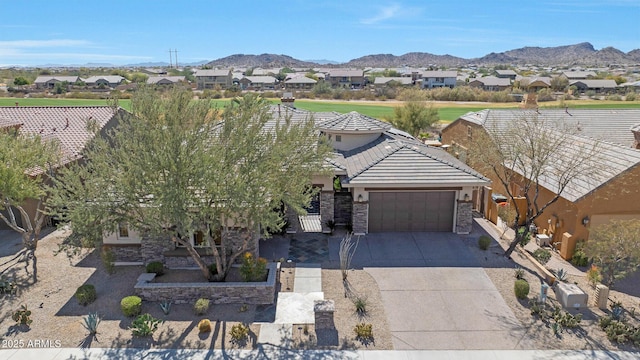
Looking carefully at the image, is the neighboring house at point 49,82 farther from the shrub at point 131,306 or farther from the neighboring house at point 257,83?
the shrub at point 131,306

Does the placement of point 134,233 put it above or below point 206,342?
above

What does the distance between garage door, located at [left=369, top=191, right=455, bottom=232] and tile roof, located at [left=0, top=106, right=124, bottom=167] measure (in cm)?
1682

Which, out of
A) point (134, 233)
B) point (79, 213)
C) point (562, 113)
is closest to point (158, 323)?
point (79, 213)

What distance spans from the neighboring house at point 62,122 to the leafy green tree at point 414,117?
28081mm

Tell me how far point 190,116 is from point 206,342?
660 cm

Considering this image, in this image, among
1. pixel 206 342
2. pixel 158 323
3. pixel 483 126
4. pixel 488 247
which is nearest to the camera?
pixel 206 342

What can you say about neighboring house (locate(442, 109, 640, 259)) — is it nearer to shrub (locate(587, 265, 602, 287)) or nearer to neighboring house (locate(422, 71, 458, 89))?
shrub (locate(587, 265, 602, 287))

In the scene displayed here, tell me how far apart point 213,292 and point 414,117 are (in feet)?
114

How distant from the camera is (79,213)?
516 inches

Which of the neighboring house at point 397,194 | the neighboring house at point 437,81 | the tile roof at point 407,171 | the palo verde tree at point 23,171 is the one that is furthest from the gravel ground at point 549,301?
the neighboring house at point 437,81

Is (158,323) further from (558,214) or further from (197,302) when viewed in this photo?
(558,214)

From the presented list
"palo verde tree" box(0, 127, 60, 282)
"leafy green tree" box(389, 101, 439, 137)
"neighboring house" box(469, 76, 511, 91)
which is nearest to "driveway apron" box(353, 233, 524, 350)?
"palo verde tree" box(0, 127, 60, 282)

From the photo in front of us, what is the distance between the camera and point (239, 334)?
1262 centimetres

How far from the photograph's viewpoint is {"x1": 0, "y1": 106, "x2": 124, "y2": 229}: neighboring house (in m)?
25.2
